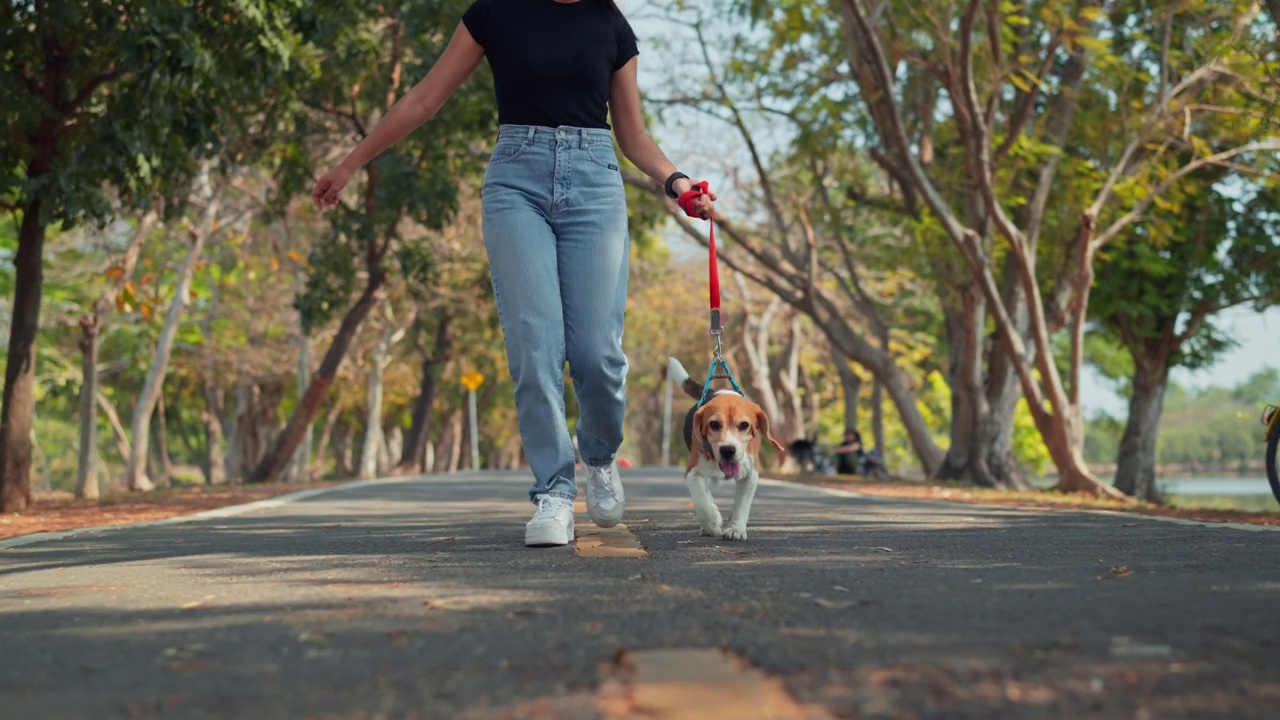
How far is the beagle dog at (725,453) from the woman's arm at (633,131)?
0.91 metres

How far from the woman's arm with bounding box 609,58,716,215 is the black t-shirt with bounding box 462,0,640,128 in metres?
0.20

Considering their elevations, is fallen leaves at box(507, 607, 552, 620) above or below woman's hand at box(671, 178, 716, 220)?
below

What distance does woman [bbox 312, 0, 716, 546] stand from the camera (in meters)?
6.47

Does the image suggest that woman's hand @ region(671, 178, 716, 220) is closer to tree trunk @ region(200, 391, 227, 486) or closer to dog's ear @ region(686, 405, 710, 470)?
dog's ear @ region(686, 405, 710, 470)

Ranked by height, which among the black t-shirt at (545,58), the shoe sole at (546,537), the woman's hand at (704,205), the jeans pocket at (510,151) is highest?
the black t-shirt at (545,58)

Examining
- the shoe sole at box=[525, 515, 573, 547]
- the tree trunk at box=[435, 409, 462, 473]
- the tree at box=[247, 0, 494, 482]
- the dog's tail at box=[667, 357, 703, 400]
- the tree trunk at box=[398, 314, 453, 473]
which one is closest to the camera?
the shoe sole at box=[525, 515, 573, 547]

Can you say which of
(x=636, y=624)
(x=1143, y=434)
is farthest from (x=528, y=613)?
(x=1143, y=434)

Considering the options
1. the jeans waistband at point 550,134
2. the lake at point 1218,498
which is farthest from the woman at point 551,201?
the lake at point 1218,498

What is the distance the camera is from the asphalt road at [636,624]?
2996mm

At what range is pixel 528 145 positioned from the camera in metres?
6.52

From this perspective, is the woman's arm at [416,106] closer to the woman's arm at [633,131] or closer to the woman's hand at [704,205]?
the woman's arm at [633,131]

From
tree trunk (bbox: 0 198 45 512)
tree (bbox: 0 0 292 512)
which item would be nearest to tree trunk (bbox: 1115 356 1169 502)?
tree (bbox: 0 0 292 512)

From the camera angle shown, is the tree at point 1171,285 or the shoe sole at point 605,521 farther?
the tree at point 1171,285

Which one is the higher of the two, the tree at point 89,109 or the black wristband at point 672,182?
the tree at point 89,109
